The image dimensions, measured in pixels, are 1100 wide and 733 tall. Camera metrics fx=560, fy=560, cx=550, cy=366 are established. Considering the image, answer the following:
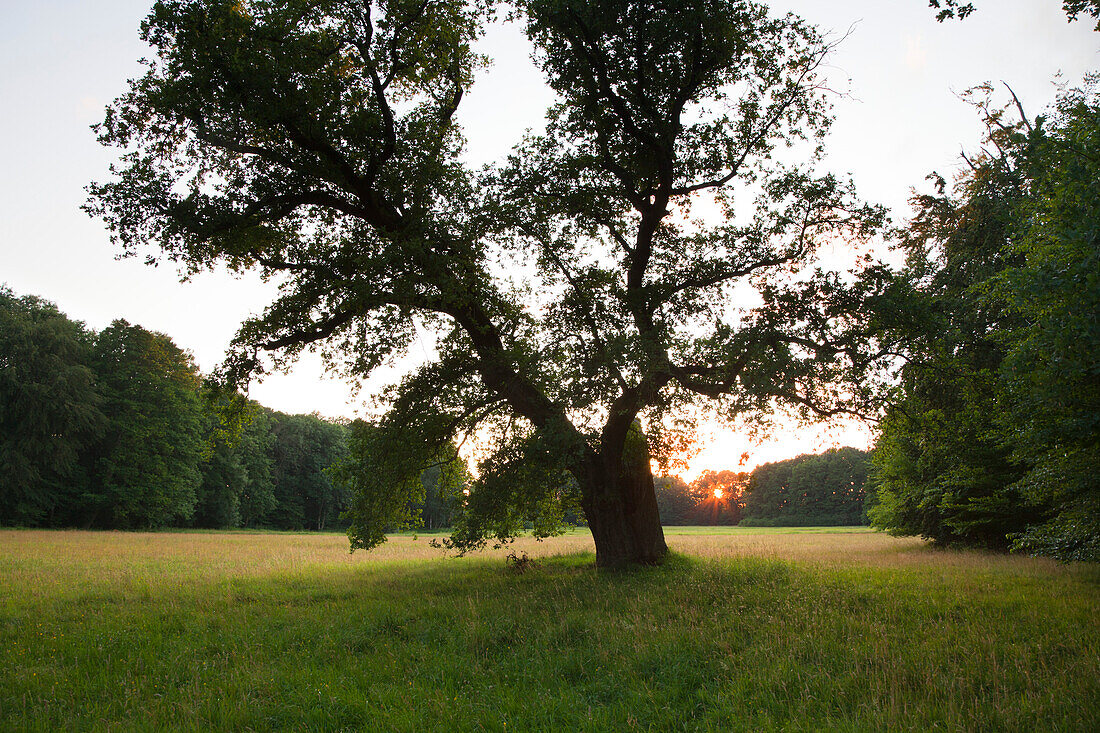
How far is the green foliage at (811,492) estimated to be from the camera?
91125 mm

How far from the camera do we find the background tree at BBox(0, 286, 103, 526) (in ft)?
133

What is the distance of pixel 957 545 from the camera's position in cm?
2356

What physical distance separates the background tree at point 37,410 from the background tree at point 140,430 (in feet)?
9.54

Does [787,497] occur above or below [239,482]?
below

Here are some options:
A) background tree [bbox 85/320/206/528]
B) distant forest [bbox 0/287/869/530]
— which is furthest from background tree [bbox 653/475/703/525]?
background tree [bbox 85/320/206/528]

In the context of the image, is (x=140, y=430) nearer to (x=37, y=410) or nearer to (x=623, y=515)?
(x=37, y=410)

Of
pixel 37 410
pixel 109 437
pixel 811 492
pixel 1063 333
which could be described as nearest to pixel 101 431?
pixel 109 437

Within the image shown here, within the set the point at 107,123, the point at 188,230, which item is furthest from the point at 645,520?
the point at 107,123

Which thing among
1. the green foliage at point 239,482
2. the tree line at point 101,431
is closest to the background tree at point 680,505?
the green foliage at point 239,482

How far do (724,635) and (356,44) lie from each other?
1342cm

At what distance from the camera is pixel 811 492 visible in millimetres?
96938

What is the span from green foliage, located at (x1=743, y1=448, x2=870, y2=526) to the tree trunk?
84.5m

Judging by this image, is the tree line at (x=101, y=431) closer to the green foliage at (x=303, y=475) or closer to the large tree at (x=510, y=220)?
the green foliage at (x=303, y=475)

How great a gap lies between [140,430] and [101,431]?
278 cm
